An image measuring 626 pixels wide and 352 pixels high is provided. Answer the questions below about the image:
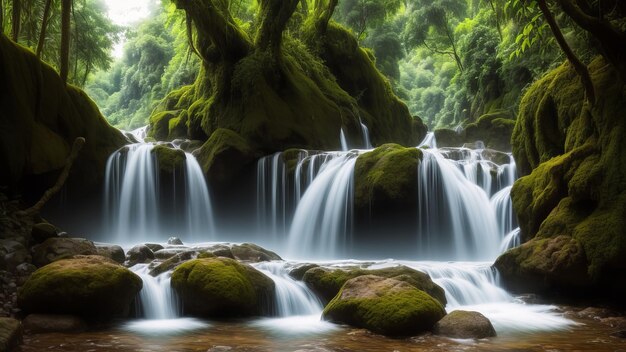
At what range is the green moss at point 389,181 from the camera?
1310 centimetres

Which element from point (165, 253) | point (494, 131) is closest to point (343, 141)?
point (494, 131)

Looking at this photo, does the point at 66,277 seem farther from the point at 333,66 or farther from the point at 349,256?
the point at 333,66

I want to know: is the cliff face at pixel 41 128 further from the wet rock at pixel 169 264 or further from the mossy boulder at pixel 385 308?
the mossy boulder at pixel 385 308

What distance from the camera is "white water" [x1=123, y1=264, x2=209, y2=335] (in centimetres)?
704

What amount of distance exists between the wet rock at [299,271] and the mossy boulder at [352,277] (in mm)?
379

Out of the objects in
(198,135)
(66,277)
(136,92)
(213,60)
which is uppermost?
(136,92)

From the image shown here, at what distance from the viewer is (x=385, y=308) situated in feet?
22.1

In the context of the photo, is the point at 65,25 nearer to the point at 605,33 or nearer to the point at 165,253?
the point at 165,253

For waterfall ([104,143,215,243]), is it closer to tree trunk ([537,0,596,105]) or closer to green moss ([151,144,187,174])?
green moss ([151,144,187,174])

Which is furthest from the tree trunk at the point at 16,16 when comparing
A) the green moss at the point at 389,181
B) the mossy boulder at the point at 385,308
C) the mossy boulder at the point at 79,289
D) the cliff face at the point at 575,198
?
the cliff face at the point at 575,198

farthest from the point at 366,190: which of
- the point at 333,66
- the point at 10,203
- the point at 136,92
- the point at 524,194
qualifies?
the point at 136,92

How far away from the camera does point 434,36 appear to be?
34.3 m

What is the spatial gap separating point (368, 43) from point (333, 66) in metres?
12.6

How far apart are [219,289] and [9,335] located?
9.45 ft
